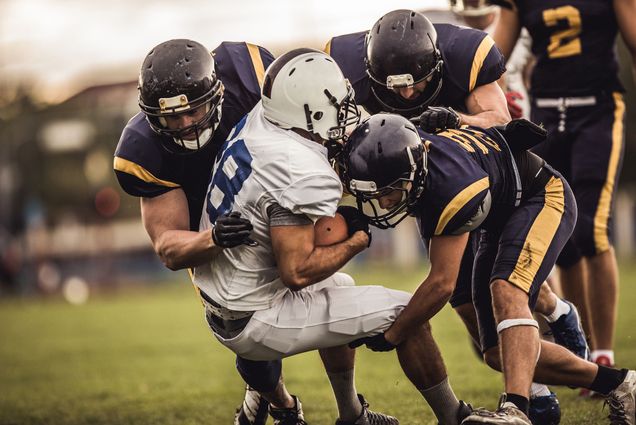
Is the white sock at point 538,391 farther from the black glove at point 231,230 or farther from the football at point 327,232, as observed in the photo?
the black glove at point 231,230

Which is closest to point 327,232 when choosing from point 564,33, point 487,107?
point 487,107

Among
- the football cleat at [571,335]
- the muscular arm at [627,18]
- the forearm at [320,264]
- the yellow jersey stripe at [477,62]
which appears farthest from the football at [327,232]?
the muscular arm at [627,18]

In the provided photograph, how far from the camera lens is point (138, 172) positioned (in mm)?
4617

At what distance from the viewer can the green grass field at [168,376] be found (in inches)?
232

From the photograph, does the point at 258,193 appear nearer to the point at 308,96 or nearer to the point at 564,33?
the point at 308,96

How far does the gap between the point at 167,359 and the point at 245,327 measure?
5229 mm

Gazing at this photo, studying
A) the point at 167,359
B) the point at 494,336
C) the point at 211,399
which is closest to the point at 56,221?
the point at 167,359

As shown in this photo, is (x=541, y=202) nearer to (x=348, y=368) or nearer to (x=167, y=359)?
(x=348, y=368)

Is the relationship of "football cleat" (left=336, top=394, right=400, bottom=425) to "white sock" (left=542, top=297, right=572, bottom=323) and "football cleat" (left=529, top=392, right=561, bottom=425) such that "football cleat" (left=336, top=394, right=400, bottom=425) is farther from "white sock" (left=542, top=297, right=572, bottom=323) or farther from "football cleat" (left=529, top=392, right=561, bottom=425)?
"white sock" (left=542, top=297, right=572, bottom=323)

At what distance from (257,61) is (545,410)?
2184 mm

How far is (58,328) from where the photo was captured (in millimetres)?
14156

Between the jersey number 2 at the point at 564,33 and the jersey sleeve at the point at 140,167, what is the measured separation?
2573mm

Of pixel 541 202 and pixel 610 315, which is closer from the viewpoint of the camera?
pixel 541 202

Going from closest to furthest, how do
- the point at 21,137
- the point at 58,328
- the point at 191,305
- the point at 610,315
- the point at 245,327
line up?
1. the point at 245,327
2. the point at 610,315
3. the point at 58,328
4. the point at 191,305
5. the point at 21,137
